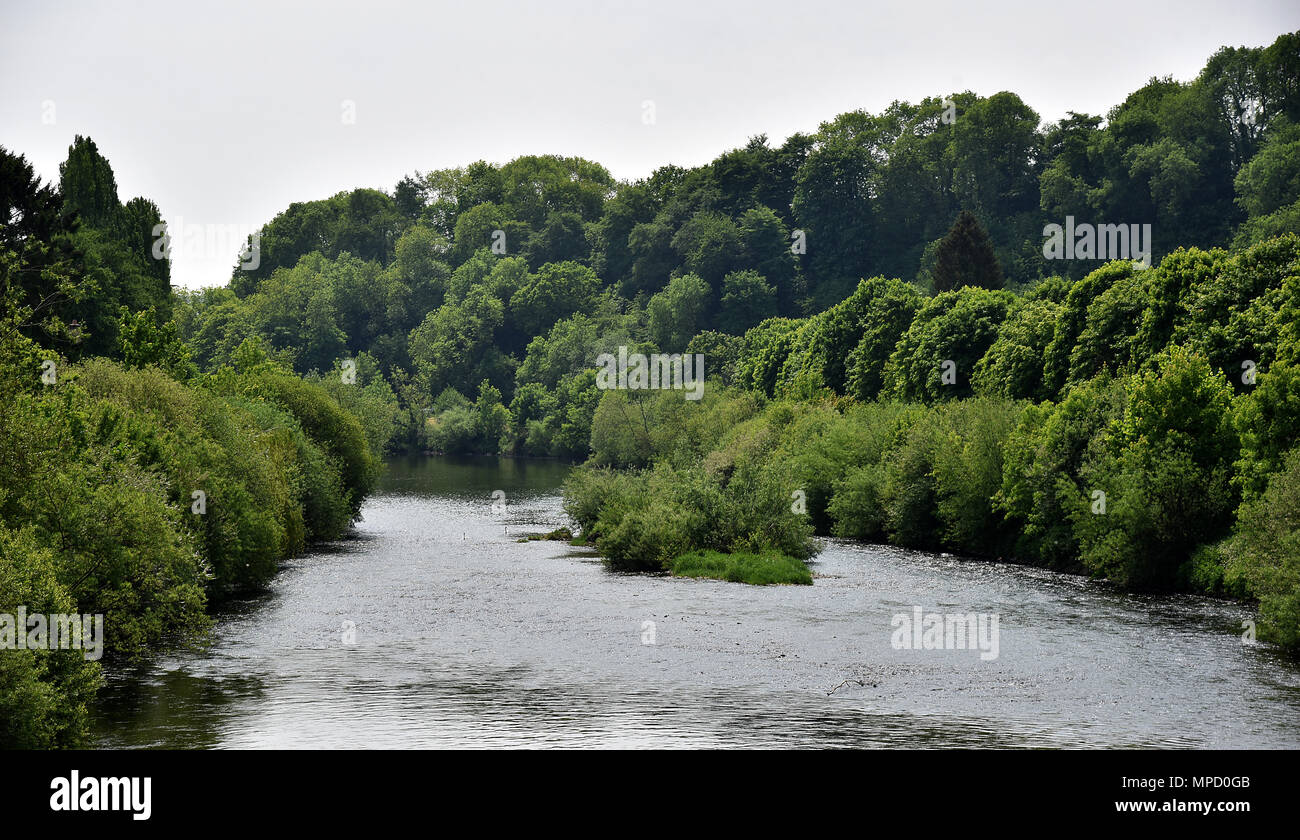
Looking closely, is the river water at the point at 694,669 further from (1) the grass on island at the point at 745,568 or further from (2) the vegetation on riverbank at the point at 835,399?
(2) the vegetation on riverbank at the point at 835,399

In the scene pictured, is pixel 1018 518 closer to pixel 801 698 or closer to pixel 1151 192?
pixel 801 698

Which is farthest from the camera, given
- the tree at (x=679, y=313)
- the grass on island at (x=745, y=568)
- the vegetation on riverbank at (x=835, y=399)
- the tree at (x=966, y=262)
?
the tree at (x=679, y=313)

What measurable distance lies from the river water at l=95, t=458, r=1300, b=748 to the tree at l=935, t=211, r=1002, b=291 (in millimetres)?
63629

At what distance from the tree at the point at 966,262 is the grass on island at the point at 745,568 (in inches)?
2580

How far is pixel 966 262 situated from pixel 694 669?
87.5m

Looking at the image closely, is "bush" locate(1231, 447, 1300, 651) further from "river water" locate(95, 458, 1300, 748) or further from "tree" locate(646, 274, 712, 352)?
"tree" locate(646, 274, 712, 352)

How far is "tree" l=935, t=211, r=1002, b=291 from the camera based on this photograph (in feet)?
384

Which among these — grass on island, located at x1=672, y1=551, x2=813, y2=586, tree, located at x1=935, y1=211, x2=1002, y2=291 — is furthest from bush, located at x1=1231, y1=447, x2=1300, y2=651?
tree, located at x1=935, y1=211, x2=1002, y2=291

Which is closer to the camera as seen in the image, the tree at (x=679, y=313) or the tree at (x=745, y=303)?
the tree at (x=679, y=313)

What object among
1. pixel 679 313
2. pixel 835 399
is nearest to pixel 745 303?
pixel 679 313

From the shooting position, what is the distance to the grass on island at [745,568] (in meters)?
54.8

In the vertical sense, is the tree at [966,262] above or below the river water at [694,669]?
above

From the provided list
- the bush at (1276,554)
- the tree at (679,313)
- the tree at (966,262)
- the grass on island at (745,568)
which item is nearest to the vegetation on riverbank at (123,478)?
the grass on island at (745,568)
